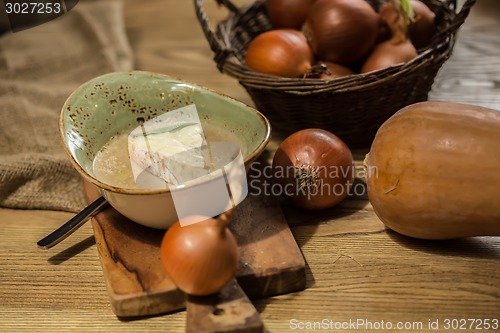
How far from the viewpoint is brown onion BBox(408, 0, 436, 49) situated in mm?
1258

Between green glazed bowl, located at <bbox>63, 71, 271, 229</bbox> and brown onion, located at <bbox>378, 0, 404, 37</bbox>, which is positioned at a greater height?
brown onion, located at <bbox>378, 0, 404, 37</bbox>

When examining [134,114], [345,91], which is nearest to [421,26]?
[345,91]

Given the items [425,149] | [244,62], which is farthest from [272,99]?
[425,149]

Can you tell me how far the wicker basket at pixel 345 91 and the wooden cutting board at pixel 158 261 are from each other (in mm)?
235

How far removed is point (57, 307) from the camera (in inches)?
35.3

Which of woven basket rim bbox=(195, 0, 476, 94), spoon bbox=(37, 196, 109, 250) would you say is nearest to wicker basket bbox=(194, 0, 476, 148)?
woven basket rim bbox=(195, 0, 476, 94)

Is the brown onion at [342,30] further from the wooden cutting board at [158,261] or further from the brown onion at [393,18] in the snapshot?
the wooden cutting board at [158,261]

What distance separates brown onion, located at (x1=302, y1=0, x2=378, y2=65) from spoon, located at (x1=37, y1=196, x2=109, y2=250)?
51cm

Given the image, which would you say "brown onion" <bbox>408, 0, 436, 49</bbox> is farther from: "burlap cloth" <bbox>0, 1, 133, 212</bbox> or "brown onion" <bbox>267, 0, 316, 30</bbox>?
"burlap cloth" <bbox>0, 1, 133, 212</bbox>

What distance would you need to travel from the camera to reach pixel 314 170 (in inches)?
39.1

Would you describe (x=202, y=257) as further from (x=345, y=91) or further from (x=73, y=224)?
(x=345, y=91)

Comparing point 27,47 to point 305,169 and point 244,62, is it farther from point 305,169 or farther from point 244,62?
point 305,169

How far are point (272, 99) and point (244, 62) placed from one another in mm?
147

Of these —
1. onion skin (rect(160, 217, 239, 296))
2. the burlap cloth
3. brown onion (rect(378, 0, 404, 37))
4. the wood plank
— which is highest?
brown onion (rect(378, 0, 404, 37))
